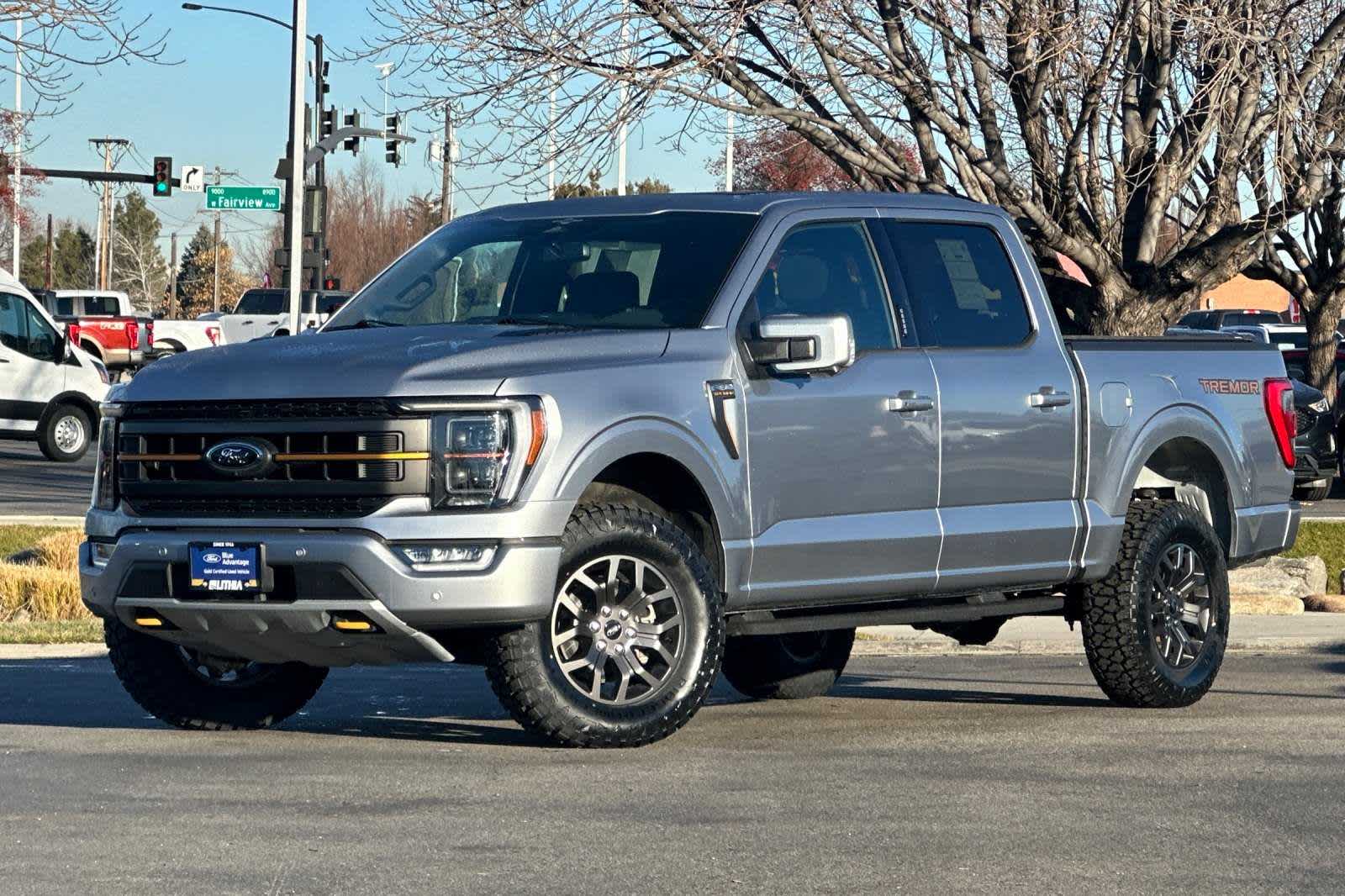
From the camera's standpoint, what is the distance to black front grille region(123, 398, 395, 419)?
7.68m

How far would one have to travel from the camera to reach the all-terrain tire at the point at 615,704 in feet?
25.5

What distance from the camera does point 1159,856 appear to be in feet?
20.9

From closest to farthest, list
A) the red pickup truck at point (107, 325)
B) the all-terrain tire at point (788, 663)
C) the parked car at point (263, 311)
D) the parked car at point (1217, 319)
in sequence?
1. the all-terrain tire at point (788, 663)
2. the red pickup truck at point (107, 325)
3. the parked car at point (263, 311)
4. the parked car at point (1217, 319)

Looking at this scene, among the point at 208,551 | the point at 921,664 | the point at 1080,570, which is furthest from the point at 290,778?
the point at 921,664

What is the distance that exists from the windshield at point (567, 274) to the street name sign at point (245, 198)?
105ft

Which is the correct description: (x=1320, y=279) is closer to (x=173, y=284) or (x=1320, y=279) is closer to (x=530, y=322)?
(x=530, y=322)

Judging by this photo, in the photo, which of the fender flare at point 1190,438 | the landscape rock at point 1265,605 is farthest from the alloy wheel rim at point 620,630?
the landscape rock at point 1265,605

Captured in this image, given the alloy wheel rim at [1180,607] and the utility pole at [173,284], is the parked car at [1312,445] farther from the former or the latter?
the utility pole at [173,284]

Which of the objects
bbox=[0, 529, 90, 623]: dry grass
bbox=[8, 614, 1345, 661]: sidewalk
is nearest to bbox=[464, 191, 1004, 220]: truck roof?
bbox=[8, 614, 1345, 661]: sidewalk

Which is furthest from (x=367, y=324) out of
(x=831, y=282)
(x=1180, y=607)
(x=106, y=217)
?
(x=106, y=217)

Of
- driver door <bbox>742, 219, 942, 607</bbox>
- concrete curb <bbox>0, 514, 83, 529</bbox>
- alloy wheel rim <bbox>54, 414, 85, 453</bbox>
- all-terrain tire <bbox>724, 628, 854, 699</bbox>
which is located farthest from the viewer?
alloy wheel rim <bbox>54, 414, 85, 453</bbox>

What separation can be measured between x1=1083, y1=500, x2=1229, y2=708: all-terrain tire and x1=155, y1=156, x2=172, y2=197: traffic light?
172 ft

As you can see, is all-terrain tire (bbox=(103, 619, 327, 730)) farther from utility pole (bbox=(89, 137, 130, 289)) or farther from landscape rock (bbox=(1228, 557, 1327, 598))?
utility pole (bbox=(89, 137, 130, 289))

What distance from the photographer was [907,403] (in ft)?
29.1
